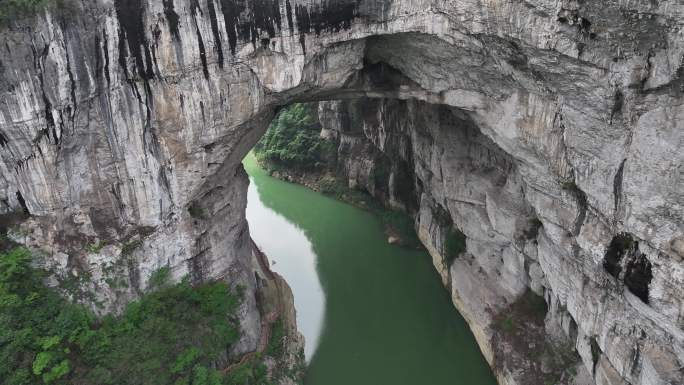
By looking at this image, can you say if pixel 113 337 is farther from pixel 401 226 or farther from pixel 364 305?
pixel 401 226

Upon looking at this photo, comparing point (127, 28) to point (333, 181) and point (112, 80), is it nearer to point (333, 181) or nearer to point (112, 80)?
point (112, 80)

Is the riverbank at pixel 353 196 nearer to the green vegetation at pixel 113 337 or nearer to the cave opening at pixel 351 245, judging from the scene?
the cave opening at pixel 351 245

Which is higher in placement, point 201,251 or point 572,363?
point 201,251

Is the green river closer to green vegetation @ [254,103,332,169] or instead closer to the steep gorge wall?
the steep gorge wall

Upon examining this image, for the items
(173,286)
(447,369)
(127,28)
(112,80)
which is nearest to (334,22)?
(127,28)

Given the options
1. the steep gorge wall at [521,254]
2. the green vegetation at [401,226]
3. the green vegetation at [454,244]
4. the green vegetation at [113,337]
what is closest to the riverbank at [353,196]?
the green vegetation at [401,226]

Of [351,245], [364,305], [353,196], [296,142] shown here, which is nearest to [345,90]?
[364,305]

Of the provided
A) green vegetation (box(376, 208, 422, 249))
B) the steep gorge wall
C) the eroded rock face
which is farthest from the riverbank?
the eroded rock face
